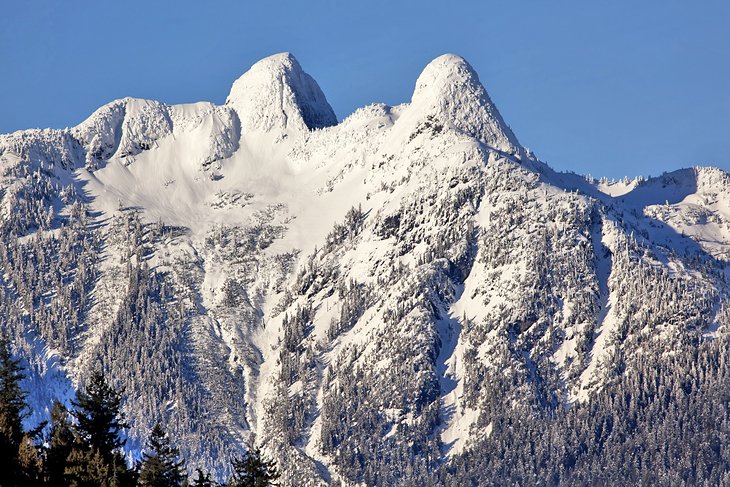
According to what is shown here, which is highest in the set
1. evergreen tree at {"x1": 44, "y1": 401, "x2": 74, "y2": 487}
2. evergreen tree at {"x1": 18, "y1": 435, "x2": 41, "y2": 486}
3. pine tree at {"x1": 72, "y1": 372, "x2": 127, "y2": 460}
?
pine tree at {"x1": 72, "y1": 372, "x2": 127, "y2": 460}

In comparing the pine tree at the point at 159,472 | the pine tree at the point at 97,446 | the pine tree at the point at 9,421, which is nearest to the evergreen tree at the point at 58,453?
the pine tree at the point at 97,446

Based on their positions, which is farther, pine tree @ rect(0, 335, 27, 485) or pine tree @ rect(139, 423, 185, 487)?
pine tree @ rect(139, 423, 185, 487)

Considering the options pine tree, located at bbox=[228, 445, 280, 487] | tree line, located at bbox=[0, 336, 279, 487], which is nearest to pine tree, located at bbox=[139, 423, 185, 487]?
tree line, located at bbox=[0, 336, 279, 487]

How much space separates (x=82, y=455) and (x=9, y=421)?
21.2ft

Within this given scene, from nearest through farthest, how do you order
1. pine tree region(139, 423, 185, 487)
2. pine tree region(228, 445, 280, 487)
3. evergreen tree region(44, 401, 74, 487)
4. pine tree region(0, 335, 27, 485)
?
pine tree region(0, 335, 27, 485) → evergreen tree region(44, 401, 74, 487) → pine tree region(139, 423, 185, 487) → pine tree region(228, 445, 280, 487)

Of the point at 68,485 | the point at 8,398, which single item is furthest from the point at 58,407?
the point at 68,485

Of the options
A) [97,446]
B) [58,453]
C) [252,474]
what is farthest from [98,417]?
[252,474]

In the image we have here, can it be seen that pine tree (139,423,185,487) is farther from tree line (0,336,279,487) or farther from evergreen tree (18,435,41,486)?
evergreen tree (18,435,41,486)

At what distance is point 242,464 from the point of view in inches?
5197

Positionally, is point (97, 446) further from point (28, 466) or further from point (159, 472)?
point (28, 466)

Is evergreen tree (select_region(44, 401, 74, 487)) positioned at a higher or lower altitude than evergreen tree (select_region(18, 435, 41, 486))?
higher

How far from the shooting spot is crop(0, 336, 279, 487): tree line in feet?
359

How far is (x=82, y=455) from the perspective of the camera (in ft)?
388

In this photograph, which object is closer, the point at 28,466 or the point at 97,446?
the point at 28,466
